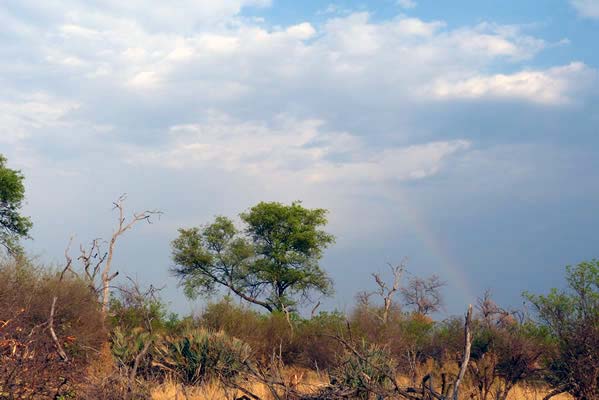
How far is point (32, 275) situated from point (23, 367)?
1275 cm

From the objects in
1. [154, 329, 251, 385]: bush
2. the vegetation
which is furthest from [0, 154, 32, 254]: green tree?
[154, 329, 251, 385]: bush

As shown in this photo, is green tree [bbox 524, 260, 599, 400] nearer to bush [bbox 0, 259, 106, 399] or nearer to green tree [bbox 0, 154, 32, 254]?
bush [bbox 0, 259, 106, 399]

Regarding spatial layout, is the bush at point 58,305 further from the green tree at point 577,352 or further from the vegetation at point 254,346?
the green tree at point 577,352

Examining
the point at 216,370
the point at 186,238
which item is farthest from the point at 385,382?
the point at 186,238

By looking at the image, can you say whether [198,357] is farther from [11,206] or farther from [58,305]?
[11,206]

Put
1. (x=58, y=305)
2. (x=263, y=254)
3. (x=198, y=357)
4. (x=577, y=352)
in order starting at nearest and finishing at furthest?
1. (x=577, y=352)
2. (x=198, y=357)
3. (x=58, y=305)
4. (x=263, y=254)

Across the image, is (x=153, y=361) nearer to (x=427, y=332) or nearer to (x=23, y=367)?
Result: (x=23, y=367)

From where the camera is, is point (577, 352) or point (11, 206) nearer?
point (577, 352)

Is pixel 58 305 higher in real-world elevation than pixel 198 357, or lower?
higher

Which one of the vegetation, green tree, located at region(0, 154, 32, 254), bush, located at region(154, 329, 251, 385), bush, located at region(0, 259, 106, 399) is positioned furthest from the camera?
green tree, located at region(0, 154, 32, 254)

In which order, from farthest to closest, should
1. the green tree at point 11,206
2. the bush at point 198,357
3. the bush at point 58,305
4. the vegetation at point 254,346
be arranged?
the green tree at point 11,206 < the bush at point 198,357 < the bush at point 58,305 < the vegetation at point 254,346

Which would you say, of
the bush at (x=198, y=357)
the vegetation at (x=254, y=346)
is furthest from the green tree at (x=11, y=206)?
the bush at (x=198, y=357)

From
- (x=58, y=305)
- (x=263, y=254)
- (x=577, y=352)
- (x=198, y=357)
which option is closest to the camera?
(x=577, y=352)

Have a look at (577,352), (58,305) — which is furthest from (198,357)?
(577,352)
